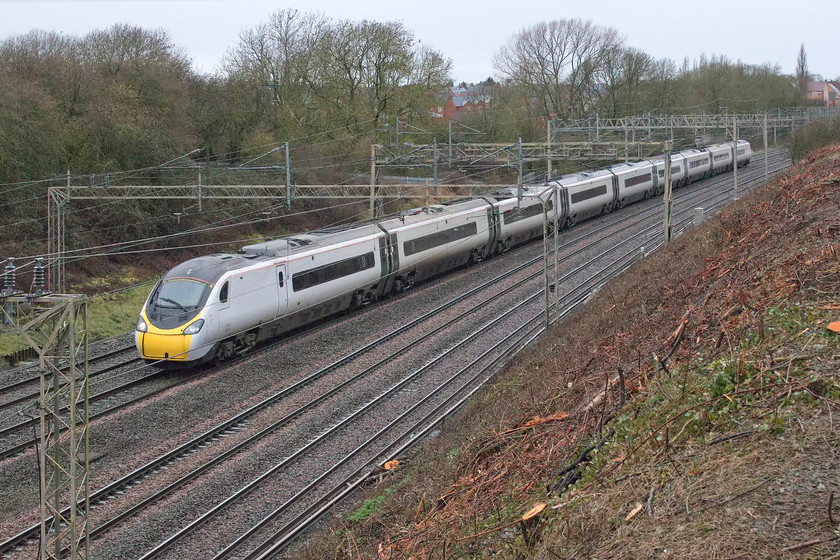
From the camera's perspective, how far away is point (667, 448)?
7383 mm

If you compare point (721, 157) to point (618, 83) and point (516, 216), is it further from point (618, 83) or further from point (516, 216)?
point (516, 216)

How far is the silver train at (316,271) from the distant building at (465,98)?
25.0 m

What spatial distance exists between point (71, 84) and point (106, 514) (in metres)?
25.5

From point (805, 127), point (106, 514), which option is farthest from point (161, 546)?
point (805, 127)

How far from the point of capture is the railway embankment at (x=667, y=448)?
617cm

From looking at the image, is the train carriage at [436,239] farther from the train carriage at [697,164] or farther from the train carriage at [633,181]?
the train carriage at [697,164]

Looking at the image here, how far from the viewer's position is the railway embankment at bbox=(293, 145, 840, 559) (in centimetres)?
617

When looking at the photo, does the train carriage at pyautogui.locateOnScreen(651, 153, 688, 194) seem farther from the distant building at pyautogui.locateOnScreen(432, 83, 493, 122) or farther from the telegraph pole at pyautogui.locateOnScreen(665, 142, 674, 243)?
the distant building at pyautogui.locateOnScreen(432, 83, 493, 122)

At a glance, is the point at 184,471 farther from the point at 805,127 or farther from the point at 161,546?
the point at 805,127

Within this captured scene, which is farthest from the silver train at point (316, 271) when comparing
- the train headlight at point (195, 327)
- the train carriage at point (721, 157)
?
the train carriage at point (721, 157)

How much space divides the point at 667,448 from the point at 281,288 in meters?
13.3

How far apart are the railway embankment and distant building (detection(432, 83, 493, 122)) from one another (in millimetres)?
43018

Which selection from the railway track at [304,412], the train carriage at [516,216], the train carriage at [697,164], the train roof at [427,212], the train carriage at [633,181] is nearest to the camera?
the railway track at [304,412]

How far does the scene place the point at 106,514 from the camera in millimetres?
11734
